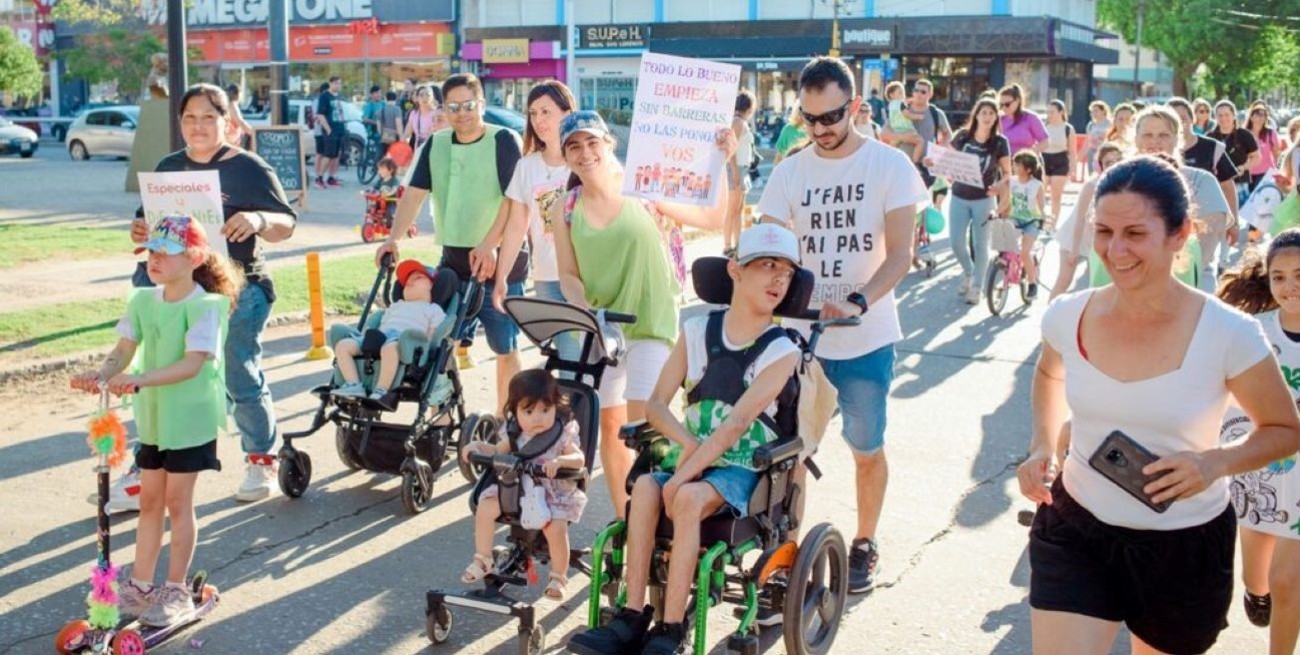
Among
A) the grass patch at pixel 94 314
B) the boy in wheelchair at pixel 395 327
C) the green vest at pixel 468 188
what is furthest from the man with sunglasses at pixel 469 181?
the grass patch at pixel 94 314

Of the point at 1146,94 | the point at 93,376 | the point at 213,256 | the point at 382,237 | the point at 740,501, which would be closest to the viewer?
the point at 740,501

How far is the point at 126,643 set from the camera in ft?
15.1

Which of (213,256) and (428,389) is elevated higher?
(213,256)

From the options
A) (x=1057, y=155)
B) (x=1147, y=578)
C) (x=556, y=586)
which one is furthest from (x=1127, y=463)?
(x=1057, y=155)

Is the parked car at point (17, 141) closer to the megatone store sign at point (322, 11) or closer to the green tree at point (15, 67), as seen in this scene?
the green tree at point (15, 67)

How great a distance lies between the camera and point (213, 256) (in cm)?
514

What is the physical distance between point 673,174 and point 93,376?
2769mm

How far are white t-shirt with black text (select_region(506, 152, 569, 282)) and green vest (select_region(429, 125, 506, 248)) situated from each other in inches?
15.7

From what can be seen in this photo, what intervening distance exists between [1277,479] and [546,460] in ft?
8.10

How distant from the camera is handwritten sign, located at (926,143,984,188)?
1186 cm

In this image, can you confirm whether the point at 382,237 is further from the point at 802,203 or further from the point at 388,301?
the point at 802,203

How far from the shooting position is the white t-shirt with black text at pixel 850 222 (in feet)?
17.3

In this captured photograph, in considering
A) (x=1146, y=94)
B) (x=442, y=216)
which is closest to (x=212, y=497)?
(x=442, y=216)

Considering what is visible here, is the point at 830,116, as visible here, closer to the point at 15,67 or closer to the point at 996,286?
the point at 996,286
